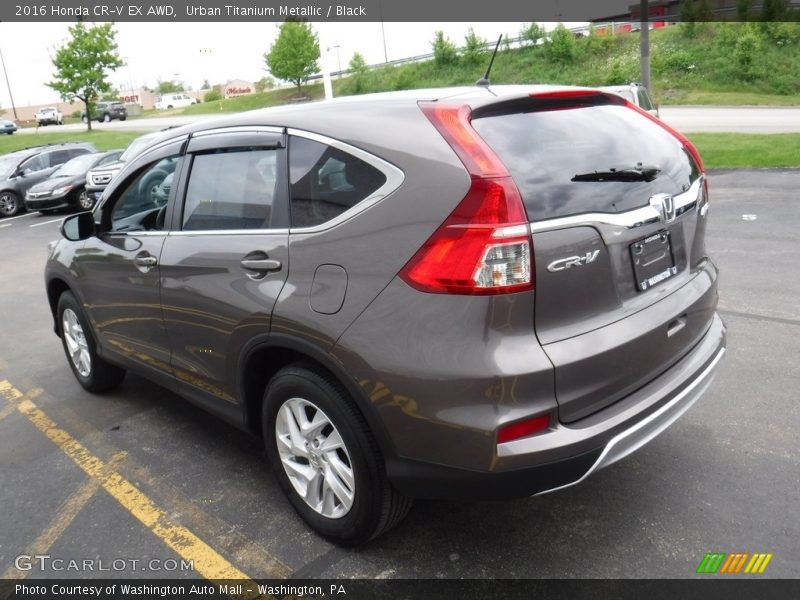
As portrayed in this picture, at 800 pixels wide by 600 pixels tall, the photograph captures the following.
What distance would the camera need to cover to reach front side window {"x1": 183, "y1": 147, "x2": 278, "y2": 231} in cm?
306

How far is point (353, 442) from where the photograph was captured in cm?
266

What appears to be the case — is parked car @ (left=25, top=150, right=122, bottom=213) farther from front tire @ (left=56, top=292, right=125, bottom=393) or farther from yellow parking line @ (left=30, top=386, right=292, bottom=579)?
yellow parking line @ (left=30, top=386, right=292, bottom=579)

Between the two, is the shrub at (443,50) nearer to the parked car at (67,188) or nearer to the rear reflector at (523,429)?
the parked car at (67,188)

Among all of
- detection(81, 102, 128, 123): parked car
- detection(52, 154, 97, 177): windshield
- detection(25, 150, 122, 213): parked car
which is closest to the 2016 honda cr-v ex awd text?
detection(25, 150, 122, 213): parked car

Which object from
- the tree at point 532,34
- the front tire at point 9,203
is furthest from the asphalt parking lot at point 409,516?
the tree at point 532,34

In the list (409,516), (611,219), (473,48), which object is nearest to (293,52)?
(473,48)

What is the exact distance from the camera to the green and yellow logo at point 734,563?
2.63 meters

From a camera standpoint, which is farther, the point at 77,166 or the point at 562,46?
the point at 562,46

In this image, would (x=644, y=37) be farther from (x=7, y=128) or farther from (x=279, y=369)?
(x=7, y=128)

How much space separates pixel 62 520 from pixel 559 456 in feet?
7.89

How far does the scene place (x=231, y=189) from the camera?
3260 mm

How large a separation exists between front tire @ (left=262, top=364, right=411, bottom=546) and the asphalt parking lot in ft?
0.51

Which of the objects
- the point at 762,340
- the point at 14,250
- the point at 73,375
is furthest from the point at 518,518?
the point at 14,250

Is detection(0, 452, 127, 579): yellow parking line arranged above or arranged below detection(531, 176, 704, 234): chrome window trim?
below
